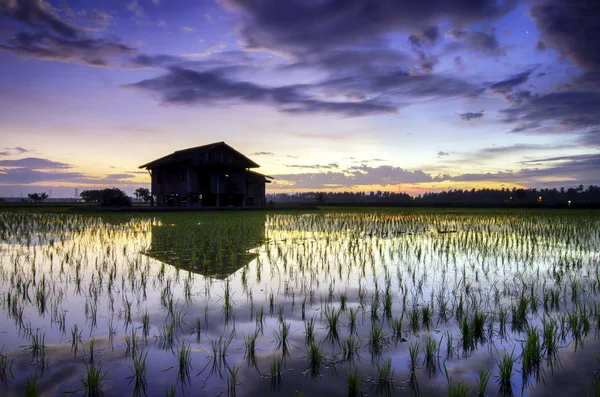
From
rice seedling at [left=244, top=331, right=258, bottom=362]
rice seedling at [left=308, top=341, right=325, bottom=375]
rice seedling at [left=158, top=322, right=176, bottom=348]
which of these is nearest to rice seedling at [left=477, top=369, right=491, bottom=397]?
rice seedling at [left=308, top=341, right=325, bottom=375]

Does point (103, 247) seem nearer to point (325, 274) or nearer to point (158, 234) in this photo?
point (158, 234)

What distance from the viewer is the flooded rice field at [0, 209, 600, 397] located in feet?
10.5

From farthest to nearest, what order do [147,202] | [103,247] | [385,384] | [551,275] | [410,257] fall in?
[147,202]
[103,247]
[410,257]
[551,275]
[385,384]

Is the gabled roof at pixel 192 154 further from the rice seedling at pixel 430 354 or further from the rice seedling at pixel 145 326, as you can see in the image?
the rice seedling at pixel 430 354

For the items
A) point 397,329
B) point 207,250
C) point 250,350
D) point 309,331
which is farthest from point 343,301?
point 207,250

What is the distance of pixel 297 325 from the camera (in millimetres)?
4570

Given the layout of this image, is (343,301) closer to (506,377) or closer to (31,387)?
(506,377)

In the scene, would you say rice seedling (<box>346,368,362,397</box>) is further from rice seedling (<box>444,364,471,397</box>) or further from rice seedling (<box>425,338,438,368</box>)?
rice seedling (<box>425,338,438,368</box>)

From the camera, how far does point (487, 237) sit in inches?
554

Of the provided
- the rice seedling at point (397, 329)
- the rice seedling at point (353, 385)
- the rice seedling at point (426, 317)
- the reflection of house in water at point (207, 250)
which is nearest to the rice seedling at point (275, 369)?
the rice seedling at point (353, 385)

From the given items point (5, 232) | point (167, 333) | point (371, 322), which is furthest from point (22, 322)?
point (5, 232)

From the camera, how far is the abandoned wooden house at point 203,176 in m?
33.4

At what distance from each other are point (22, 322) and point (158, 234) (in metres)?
9.88

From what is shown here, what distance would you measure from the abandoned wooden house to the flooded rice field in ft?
79.9
